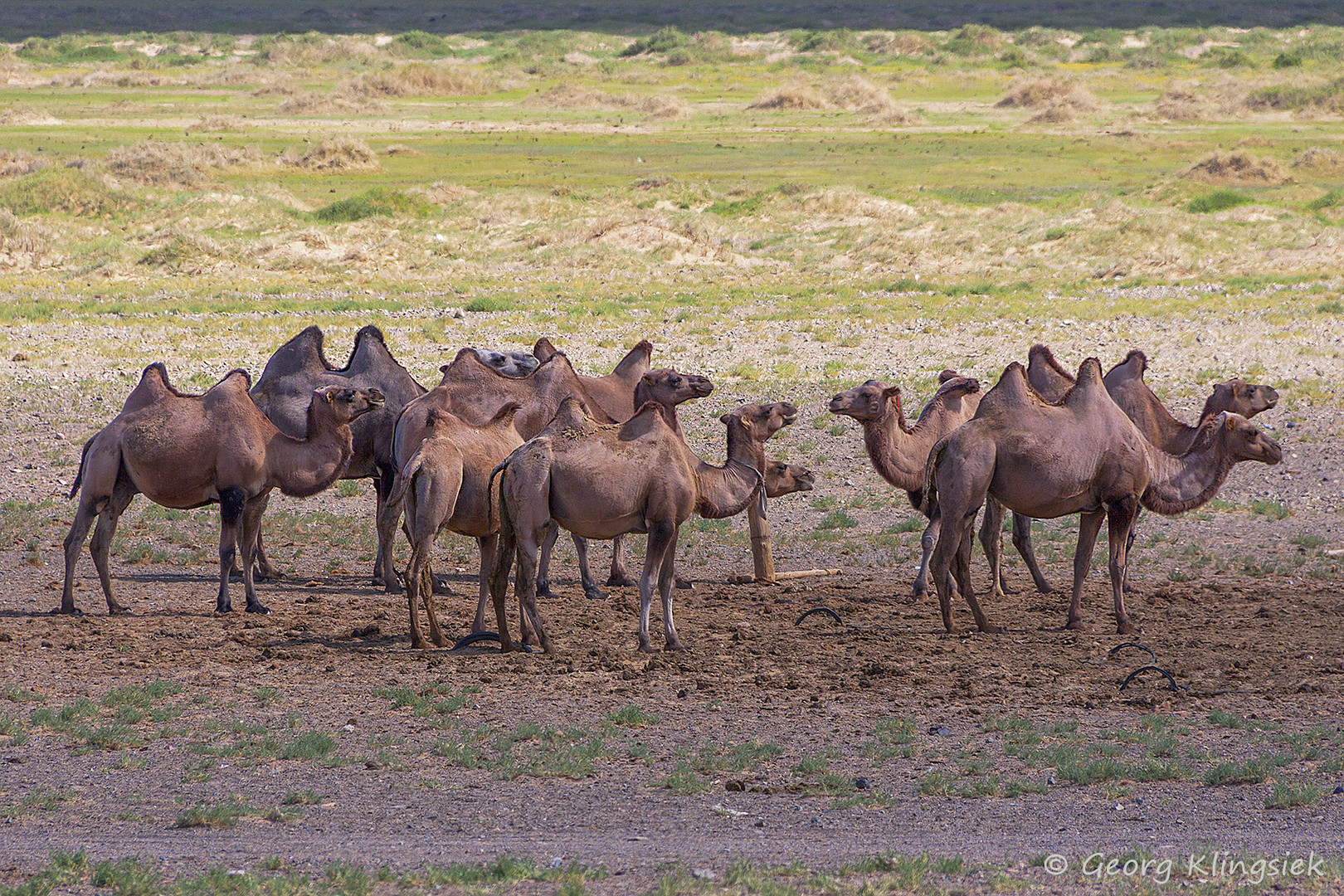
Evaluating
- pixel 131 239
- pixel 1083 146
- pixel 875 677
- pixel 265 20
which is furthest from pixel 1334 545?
pixel 265 20

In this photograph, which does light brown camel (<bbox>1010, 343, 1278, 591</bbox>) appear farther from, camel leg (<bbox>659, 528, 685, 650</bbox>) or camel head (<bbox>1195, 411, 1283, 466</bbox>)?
camel leg (<bbox>659, 528, 685, 650</bbox>)

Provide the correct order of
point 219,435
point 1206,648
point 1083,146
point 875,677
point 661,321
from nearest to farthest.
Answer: point 875,677 < point 1206,648 < point 219,435 < point 661,321 < point 1083,146

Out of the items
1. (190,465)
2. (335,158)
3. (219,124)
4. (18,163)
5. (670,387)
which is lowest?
(190,465)

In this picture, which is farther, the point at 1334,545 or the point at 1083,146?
the point at 1083,146

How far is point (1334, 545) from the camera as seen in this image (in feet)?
45.9

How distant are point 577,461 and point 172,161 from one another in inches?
1751

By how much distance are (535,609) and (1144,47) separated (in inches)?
4479

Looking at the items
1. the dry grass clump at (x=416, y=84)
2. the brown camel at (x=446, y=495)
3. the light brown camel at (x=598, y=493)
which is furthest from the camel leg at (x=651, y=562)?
the dry grass clump at (x=416, y=84)

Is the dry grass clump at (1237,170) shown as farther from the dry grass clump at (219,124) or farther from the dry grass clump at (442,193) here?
the dry grass clump at (219,124)

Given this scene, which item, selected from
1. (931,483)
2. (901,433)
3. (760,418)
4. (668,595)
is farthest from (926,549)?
(668,595)

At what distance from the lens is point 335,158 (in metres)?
54.3

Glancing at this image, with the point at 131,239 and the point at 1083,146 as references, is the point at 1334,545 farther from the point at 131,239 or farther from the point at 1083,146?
the point at 1083,146

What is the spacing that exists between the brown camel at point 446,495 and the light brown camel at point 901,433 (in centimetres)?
310

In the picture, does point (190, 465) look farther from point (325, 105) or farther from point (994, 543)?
point (325, 105)
